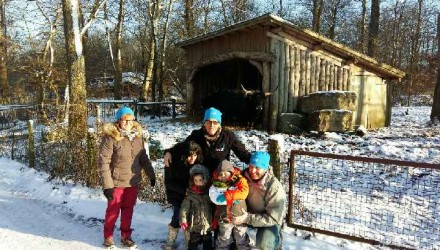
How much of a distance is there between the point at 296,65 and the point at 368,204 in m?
8.12

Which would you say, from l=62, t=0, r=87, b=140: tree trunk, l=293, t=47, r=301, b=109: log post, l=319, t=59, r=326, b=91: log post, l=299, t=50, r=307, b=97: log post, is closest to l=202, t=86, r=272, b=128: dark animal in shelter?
l=293, t=47, r=301, b=109: log post

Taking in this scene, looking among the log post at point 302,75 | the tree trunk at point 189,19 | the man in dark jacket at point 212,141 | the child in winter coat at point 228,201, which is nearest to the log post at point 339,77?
the log post at point 302,75

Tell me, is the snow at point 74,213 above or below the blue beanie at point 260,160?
below

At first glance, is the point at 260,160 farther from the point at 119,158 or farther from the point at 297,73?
the point at 297,73

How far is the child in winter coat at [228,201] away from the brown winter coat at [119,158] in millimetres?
1122

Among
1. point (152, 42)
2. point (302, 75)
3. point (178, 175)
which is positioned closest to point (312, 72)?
point (302, 75)

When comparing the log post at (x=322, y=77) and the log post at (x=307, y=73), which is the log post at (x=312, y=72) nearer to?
the log post at (x=307, y=73)

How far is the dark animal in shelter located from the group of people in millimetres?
9366

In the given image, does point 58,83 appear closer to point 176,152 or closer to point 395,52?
point 176,152

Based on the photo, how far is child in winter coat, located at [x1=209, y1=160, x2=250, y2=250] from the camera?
3.92 metres

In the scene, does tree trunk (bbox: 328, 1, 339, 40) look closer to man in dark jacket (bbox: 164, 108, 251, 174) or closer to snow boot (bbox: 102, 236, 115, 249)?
man in dark jacket (bbox: 164, 108, 251, 174)

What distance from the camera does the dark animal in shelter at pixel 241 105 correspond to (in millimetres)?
13788

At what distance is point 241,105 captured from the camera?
1489 cm

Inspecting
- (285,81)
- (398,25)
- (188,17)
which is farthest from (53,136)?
(398,25)
